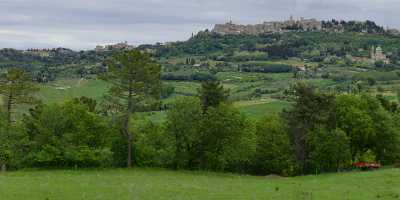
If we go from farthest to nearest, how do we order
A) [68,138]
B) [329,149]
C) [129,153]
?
1. [329,149]
2. [129,153]
3. [68,138]

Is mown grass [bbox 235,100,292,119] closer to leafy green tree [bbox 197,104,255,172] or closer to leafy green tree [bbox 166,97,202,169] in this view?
leafy green tree [bbox 197,104,255,172]

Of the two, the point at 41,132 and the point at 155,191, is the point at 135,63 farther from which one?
the point at 155,191

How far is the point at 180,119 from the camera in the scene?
6041 centimetres

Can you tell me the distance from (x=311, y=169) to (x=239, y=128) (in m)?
11.2

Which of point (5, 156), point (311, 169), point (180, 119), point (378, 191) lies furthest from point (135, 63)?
point (378, 191)

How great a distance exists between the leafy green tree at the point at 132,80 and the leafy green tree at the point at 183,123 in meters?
3.11

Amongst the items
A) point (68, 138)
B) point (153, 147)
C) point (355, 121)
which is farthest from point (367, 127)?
point (68, 138)

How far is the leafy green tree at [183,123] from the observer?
6047 centimetres

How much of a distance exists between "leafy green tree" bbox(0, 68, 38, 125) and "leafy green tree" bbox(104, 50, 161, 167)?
871 centimetres

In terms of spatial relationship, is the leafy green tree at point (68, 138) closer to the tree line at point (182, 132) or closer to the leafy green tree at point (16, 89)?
the tree line at point (182, 132)

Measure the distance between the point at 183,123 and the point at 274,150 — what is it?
1202cm

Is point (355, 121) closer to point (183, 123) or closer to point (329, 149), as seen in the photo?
point (329, 149)

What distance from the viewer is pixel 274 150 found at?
65.3 m

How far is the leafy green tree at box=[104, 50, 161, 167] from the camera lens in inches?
2258
